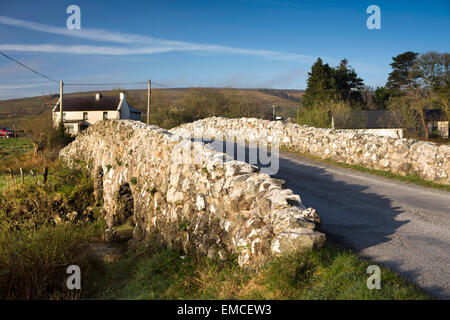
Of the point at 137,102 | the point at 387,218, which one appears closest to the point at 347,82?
the point at 137,102

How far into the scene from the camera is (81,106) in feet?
201

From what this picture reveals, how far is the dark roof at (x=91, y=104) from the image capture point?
59.1 meters

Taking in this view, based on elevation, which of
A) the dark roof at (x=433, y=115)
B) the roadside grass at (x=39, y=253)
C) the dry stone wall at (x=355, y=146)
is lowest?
the roadside grass at (x=39, y=253)

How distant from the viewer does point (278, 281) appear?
4199 millimetres

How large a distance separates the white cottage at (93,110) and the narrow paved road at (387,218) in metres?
50.9

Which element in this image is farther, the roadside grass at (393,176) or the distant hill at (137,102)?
the distant hill at (137,102)

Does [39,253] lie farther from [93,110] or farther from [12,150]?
[93,110]

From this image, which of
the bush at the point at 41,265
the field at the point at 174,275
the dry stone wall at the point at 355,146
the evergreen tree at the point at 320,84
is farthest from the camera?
the evergreen tree at the point at 320,84

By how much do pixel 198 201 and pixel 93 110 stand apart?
190ft

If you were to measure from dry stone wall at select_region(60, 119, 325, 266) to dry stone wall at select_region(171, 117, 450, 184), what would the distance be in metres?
8.07

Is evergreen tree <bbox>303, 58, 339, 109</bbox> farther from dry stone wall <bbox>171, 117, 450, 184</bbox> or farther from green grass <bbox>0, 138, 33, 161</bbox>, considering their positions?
green grass <bbox>0, 138, 33, 161</bbox>

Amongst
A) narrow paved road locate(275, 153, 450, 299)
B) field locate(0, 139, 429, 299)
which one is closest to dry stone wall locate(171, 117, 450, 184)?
narrow paved road locate(275, 153, 450, 299)

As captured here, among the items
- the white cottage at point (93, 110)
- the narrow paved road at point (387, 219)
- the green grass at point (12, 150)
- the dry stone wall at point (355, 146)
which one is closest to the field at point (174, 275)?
the narrow paved road at point (387, 219)

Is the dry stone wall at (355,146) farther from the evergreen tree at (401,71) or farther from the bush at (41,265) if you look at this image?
the evergreen tree at (401,71)
